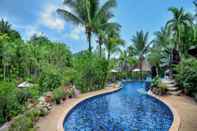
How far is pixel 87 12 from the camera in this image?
751 inches

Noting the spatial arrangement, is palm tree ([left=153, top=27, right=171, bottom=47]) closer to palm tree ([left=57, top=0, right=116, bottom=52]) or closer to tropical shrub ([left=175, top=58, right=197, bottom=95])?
palm tree ([left=57, top=0, right=116, bottom=52])

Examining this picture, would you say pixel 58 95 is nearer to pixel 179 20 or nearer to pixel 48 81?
pixel 48 81

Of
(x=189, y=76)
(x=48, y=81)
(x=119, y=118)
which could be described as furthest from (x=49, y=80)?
(x=189, y=76)

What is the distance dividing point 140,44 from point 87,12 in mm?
18250

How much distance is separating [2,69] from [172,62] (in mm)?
13016

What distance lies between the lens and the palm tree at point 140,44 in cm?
3525

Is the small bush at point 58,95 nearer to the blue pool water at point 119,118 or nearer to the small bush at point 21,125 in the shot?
the blue pool water at point 119,118

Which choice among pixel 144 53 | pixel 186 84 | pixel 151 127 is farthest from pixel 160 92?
pixel 144 53

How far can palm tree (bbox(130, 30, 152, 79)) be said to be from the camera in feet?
116

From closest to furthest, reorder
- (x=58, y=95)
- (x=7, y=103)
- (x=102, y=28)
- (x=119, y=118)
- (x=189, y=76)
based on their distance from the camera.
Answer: (x=7, y=103) < (x=119, y=118) < (x=58, y=95) < (x=189, y=76) < (x=102, y=28)

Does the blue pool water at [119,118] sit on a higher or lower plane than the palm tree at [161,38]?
lower

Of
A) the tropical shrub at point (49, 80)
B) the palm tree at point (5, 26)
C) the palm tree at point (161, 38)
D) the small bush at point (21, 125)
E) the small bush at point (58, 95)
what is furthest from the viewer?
the palm tree at point (161, 38)

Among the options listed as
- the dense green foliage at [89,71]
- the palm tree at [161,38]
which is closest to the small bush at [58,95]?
the dense green foliage at [89,71]

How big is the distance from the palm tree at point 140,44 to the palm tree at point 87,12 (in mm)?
16183
